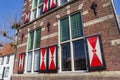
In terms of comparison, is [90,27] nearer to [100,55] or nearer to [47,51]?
[100,55]

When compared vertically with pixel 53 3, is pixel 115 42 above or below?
below

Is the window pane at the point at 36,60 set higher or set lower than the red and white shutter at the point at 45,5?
Answer: lower

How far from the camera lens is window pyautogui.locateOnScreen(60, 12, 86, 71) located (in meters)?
5.65

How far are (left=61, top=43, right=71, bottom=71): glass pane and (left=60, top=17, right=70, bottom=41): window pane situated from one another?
0.41 meters

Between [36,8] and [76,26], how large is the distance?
4.78 m

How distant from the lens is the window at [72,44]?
5648 mm

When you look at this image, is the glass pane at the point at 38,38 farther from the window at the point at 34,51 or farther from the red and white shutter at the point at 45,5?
the red and white shutter at the point at 45,5

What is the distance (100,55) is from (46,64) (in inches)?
124

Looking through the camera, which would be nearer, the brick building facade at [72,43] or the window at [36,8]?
the brick building facade at [72,43]

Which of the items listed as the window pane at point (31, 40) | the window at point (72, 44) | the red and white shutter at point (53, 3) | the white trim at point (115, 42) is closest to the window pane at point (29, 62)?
the window pane at point (31, 40)

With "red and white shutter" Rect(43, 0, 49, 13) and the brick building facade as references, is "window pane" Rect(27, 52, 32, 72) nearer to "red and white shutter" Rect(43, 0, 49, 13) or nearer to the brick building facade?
the brick building facade

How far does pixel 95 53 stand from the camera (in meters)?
4.98

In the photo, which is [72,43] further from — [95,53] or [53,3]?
[53,3]

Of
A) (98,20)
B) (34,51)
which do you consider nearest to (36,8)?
(34,51)
